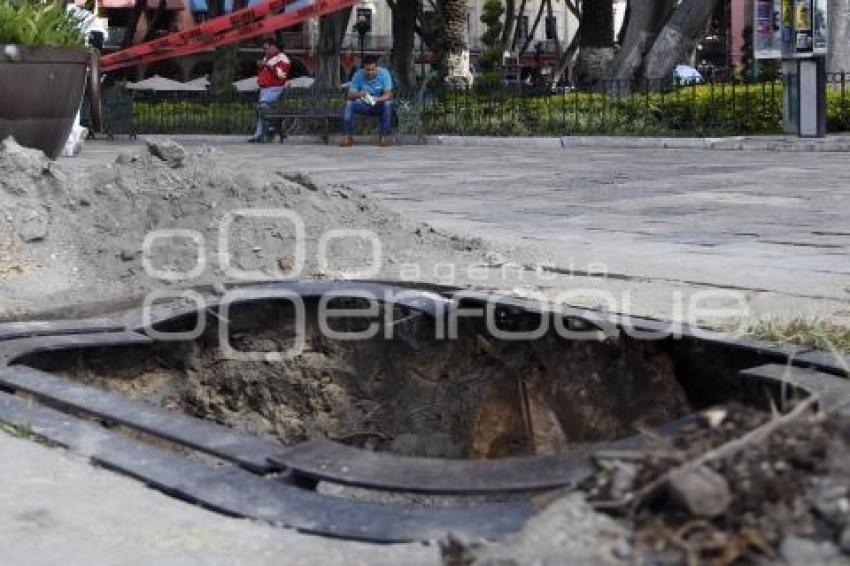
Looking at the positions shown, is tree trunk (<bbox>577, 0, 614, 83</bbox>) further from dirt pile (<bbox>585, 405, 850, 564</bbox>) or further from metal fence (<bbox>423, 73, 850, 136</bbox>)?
dirt pile (<bbox>585, 405, 850, 564</bbox>)

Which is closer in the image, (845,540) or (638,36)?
(845,540)

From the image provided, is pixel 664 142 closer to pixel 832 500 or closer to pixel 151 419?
pixel 151 419

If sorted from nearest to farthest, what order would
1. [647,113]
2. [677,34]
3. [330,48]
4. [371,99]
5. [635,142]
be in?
[635,142] < [647,113] < [371,99] < [677,34] < [330,48]

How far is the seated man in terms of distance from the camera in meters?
18.4

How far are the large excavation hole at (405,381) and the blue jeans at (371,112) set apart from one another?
14.0m

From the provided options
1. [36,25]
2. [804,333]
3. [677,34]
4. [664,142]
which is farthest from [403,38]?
[804,333]

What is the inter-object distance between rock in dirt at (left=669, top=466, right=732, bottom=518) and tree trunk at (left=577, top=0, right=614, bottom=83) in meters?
22.4

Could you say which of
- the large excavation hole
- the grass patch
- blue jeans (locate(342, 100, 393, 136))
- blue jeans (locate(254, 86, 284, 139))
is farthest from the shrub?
blue jeans (locate(254, 86, 284, 139))

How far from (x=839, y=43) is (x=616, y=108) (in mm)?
3692

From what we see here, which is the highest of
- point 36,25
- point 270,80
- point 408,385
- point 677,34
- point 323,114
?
point 677,34

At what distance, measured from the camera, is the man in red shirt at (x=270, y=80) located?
2052cm

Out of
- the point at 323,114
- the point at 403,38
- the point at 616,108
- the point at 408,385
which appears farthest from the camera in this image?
the point at 403,38

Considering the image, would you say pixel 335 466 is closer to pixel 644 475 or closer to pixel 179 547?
pixel 179 547

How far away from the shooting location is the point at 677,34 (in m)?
20.3
